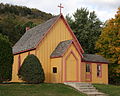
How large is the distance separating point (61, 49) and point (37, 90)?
698 cm

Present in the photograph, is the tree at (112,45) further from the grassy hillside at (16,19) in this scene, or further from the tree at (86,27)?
the grassy hillside at (16,19)

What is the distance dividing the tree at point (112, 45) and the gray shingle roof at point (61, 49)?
34.9ft

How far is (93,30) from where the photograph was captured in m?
45.0

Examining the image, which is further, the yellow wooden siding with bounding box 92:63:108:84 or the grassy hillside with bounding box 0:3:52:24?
Result: the grassy hillside with bounding box 0:3:52:24

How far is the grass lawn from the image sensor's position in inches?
761

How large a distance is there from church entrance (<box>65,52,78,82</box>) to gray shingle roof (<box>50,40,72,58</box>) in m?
0.84

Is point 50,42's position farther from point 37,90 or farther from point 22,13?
point 22,13

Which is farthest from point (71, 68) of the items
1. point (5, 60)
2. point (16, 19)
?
point (16, 19)

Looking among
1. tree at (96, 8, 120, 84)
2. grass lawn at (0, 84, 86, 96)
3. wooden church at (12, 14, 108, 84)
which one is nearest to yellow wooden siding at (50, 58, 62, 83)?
wooden church at (12, 14, 108, 84)

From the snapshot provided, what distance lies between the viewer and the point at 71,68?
85.6 ft

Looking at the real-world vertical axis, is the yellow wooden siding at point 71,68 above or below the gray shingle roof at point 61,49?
below

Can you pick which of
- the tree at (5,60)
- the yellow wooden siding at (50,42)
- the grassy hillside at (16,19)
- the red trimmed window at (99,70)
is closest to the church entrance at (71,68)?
the yellow wooden siding at (50,42)

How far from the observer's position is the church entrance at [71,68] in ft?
84.3

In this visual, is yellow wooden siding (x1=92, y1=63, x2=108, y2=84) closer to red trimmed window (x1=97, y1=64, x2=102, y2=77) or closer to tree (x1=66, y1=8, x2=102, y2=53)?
red trimmed window (x1=97, y1=64, x2=102, y2=77)
